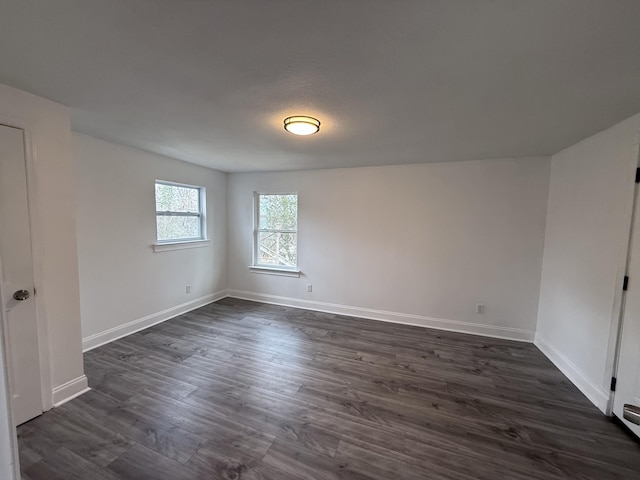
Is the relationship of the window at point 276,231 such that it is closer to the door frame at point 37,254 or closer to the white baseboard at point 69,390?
the white baseboard at point 69,390

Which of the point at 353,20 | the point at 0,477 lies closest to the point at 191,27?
the point at 353,20

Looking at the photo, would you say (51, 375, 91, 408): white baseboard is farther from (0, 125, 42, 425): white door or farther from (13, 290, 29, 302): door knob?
(13, 290, 29, 302): door knob

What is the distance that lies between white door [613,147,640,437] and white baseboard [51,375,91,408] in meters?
4.23

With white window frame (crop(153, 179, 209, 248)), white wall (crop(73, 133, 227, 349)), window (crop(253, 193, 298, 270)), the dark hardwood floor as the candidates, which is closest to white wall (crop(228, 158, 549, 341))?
window (crop(253, 193, 298, 270))

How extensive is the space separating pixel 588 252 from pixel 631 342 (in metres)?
0.84

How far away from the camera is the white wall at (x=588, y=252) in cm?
213

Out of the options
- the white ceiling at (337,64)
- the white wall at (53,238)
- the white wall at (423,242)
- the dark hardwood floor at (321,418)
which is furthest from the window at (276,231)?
the white wall at (53,238)

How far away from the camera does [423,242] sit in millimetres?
3809

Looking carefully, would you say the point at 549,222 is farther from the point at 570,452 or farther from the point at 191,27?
the point at 191,27

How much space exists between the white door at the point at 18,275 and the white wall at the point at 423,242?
3052mm

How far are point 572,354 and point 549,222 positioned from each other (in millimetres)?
1497

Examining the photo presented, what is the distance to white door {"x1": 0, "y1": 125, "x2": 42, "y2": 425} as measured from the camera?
1812 millimetres

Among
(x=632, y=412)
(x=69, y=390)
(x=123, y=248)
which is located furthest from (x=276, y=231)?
(x=632, y=412)

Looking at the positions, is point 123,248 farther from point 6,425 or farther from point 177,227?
point 6,425
